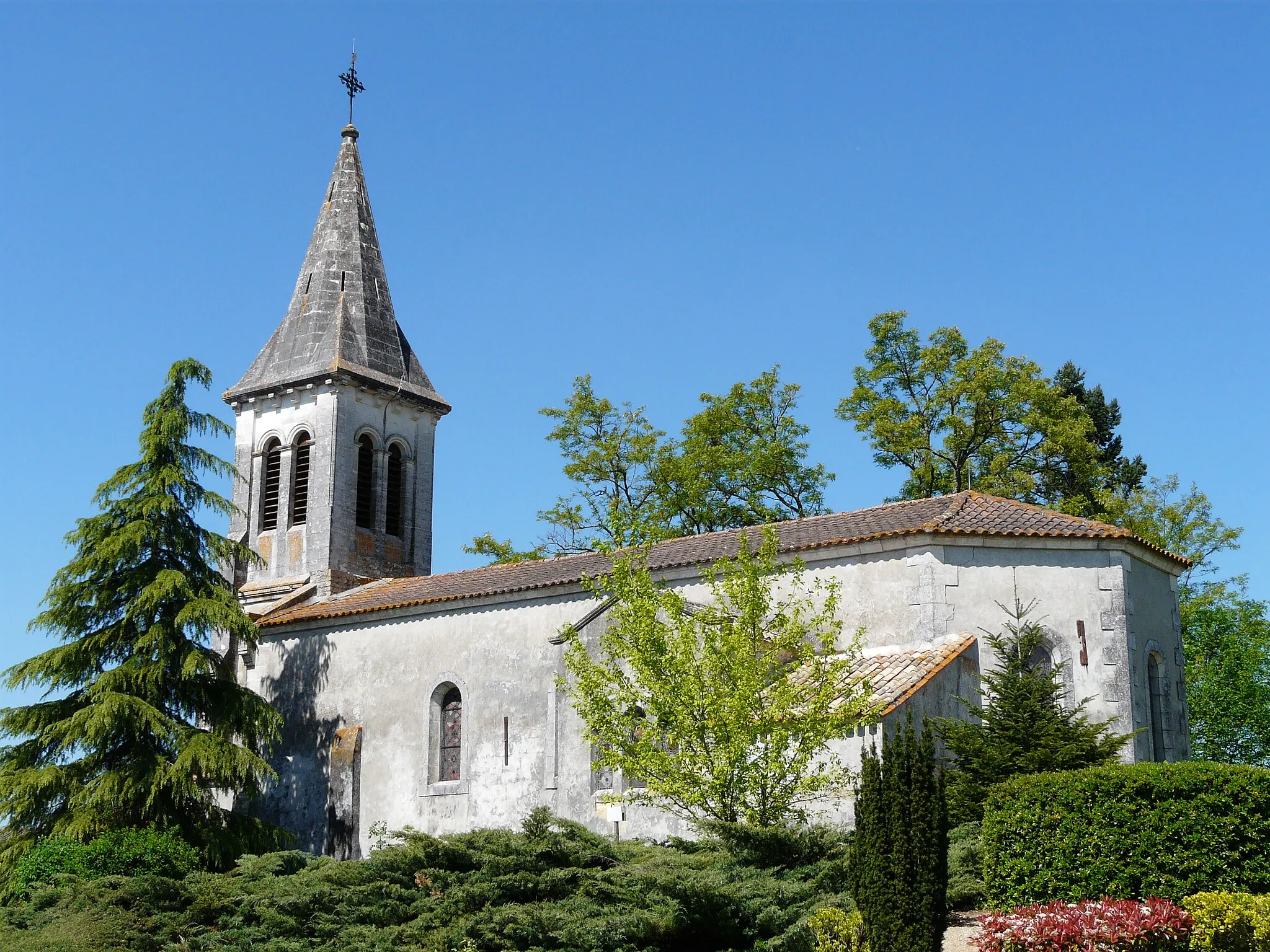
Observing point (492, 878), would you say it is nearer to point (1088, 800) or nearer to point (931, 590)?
point (1088, 800)

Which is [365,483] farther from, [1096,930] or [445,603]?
[1096,930]

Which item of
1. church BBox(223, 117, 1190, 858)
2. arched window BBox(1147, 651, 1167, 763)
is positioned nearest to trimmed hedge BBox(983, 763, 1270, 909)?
church BBox(223, 117, 1190, 858)

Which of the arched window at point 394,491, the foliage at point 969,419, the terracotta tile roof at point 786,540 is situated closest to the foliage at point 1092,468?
the foliage at point 969,419

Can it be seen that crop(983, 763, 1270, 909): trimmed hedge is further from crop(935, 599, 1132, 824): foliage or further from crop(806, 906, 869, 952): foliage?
crop(935, 599, 1132, 824): foliage

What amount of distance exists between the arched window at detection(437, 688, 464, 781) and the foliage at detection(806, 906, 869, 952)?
13.1 meters

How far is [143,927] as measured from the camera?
15.0 m

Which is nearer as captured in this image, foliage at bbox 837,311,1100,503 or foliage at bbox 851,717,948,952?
foliage at bbox 851,717,948,952

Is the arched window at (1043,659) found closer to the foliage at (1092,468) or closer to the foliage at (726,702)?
the foliage at (726,702)

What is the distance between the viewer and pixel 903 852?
1259 centimetres

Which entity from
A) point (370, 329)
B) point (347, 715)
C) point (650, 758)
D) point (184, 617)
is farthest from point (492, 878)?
point (370, 329)

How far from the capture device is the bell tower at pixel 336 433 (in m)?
31.8

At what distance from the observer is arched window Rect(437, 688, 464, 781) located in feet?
84.6

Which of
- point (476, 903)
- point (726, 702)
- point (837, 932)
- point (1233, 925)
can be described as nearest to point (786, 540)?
point (726, 702)

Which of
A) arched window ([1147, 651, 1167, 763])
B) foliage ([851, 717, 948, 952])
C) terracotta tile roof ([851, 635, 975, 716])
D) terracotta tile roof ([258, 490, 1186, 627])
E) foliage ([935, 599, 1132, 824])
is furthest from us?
arched window ([1147, 651, 1167, 763])
